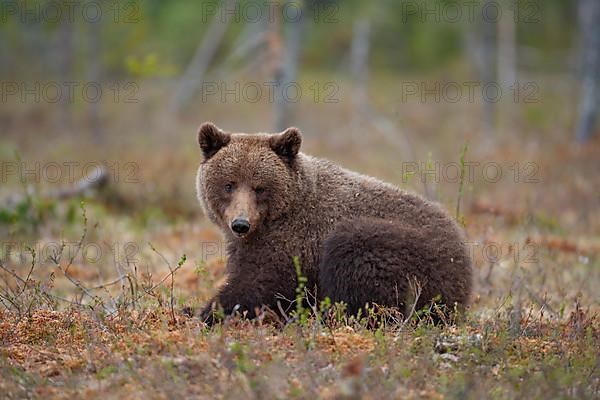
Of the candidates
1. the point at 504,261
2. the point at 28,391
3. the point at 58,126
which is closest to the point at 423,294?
the point at 28,391

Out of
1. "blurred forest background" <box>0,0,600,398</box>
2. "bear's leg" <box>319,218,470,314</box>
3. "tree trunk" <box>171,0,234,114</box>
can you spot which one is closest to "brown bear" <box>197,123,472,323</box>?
"bear's leg" <box>319,218,470,314</box>

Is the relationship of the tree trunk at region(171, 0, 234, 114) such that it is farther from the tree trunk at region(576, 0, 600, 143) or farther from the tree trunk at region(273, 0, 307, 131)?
the tree trunk at region(576, 0, 600, 143)

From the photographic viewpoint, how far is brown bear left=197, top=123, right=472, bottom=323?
6371mm

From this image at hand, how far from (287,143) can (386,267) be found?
1.63 metres

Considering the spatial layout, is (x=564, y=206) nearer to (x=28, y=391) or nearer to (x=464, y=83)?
(x=28, y=391)

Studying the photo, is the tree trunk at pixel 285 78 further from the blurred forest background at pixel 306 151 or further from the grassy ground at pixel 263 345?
the grassy ground at pixel 263 345

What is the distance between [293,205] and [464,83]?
3412 centimetres

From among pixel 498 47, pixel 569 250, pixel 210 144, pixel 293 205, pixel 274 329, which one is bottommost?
pixel 569 250

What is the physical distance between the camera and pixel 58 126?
34375 mm

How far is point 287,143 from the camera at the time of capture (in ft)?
23.2

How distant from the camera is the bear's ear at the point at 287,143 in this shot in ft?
23.0

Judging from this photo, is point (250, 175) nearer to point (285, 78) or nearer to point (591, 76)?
point (285, 78)

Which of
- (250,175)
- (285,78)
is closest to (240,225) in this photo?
(250,175)

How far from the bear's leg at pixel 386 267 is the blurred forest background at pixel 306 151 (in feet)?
1.54
